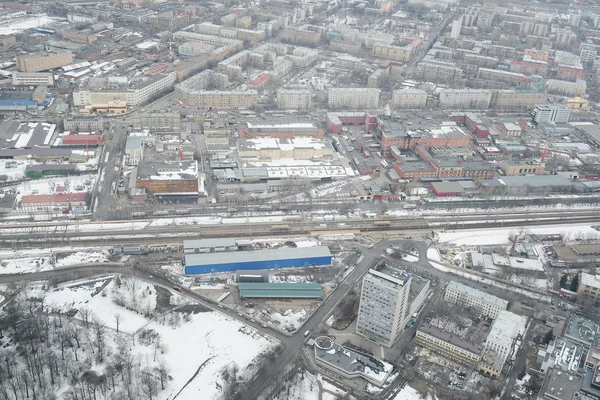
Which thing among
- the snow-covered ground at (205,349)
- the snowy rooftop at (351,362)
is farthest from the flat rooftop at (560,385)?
the snow-covered ground at (205,349)

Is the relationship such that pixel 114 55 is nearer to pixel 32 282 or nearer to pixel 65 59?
pixel 65 59

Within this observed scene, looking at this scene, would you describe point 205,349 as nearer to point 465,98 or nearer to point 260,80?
point 260,80

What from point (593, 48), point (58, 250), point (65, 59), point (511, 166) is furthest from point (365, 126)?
point (593, 48)

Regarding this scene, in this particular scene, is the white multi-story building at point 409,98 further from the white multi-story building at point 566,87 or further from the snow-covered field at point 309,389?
the snow-covered field at point 309,389

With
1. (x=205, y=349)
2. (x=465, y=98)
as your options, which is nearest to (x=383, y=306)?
(x=205, y=349)

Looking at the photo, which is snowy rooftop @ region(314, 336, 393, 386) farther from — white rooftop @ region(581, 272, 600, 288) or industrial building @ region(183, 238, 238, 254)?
white rooftop @ region(581, 272, 600, 288)
